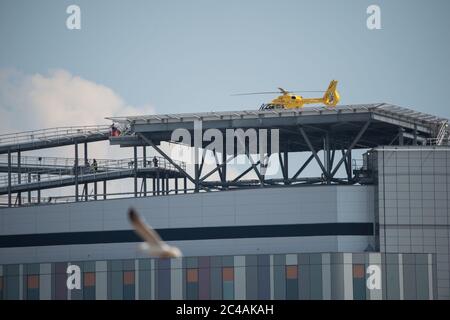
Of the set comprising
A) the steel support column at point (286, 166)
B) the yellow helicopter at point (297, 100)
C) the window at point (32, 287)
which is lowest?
the window at point (32, 287)

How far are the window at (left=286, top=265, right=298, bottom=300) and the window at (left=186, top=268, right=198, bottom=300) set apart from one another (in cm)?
1017

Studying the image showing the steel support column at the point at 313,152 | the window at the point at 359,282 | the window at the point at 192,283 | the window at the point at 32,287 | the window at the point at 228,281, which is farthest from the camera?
the steel support column at the point at 313,152

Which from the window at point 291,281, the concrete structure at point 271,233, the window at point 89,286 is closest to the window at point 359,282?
the concrete structure at point 271,233

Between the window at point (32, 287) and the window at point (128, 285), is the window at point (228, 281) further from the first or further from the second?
the window at point (32, 287)

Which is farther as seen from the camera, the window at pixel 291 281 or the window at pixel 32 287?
the window at pixel 32 287

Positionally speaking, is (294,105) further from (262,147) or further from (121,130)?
(121,130)

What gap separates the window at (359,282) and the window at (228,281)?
44.0 feet

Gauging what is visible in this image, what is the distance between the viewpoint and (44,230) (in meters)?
121

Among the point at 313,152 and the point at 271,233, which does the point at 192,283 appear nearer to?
the point at 271,233

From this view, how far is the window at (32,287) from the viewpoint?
363ft

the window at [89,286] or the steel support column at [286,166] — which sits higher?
the steel support column at [286,166]

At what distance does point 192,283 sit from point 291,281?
1105cm

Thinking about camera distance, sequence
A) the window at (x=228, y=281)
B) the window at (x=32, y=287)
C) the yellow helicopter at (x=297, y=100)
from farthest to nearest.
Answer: the yellow helicopter at (x=297, y=100) < the window at (x=32, y=287) < the window at (x=228, y=281)

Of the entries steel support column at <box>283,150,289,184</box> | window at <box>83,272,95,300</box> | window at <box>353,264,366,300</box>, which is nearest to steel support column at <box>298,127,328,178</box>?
steel support column at <box>283,150,289,184</box>
